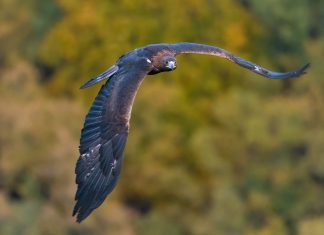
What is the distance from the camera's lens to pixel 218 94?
5219cm

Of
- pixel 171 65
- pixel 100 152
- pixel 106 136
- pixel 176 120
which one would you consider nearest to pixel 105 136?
pixel 106 136

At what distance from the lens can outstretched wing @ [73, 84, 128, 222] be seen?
18.6 meters

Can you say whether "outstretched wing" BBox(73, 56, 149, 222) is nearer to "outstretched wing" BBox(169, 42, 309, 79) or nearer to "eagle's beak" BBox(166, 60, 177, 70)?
"eagle's beak" BBox(166, 60, 177, 70)

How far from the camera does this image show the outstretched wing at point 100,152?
18609mm

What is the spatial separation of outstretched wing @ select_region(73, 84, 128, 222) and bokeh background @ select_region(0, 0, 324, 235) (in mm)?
17917

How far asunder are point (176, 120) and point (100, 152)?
30596 millimetres

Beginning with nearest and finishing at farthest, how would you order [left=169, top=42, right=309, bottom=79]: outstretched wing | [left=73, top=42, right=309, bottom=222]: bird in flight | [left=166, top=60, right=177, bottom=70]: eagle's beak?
[left=73, top=42, right=309, bottom=222]: bird in flight < [left=166, top=60, right=177, bottom=70]: eagle's beak < [left=169, top=42, right=309, bottom=79]: outstretched wing

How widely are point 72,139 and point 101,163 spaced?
22.5 metres

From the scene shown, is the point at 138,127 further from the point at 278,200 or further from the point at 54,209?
the point at 54,209

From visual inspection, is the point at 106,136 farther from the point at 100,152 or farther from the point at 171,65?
the point at 171,65

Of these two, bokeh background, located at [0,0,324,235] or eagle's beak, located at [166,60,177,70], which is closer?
eagle's beak, located at [166,60,177,70]

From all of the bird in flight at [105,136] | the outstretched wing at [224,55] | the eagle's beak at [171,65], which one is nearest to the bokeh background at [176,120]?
the outstretched wing at [224,55]

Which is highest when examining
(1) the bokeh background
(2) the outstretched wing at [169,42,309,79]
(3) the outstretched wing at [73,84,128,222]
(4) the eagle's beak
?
(1) the bokeh background

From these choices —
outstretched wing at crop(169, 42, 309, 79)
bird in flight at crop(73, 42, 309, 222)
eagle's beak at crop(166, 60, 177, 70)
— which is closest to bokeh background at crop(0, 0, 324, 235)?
outstretched wing at crop(169, 42, 309, 79)
